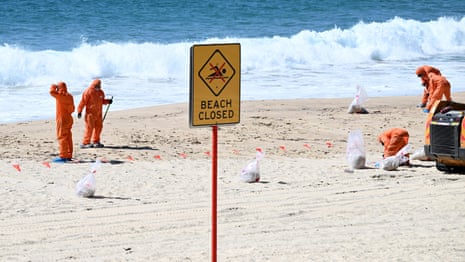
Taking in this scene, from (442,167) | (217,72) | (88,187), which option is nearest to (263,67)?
(442,167)

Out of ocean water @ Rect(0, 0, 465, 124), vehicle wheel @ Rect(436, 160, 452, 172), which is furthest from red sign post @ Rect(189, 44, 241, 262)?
ocean water @ Rect(0, 0, 465, 124)

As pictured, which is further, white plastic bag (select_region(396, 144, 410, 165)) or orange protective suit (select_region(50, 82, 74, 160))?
orange protective suit (select_region(50, 82, 74, 160))

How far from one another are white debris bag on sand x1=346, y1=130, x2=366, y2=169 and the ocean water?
7.76 meters

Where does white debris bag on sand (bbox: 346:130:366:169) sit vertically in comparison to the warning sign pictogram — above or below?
below

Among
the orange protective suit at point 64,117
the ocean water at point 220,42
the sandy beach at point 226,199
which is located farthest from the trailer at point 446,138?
the ocean water at point 220,42

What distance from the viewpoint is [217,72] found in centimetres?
744

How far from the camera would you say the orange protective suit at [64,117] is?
14359mm

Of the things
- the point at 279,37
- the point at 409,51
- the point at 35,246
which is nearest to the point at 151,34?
the point at 279,37

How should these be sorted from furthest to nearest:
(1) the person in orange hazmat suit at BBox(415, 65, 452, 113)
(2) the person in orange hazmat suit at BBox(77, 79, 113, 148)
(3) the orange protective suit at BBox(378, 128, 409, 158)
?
(1) the person in orange hazmat suit at BBox(415, 65, 452, 113)
(2) the person in orange hazmat suit at BBox(77, 79, 113, 148)
(3) the orange protective suit at BBox(378, 128, 409, 158)

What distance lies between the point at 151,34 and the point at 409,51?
10155 mm

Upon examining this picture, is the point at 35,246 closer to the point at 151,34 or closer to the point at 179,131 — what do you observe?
the point at 179,131

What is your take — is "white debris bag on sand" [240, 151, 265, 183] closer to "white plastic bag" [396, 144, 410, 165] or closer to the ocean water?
"white plastic bag" [396, 144, 410, 165]

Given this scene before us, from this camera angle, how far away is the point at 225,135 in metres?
17.1

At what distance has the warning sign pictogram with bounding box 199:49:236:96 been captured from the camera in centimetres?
737
